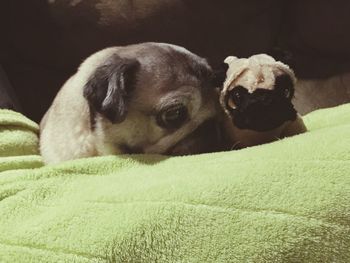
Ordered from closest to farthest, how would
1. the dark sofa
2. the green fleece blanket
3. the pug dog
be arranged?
the green fleece blanket → the pug dog → the dark sofa

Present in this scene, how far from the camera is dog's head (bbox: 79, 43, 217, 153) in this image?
1252 millimetres

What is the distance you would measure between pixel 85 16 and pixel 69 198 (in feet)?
2.89

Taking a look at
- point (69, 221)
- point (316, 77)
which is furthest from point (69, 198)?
point (316, 77)

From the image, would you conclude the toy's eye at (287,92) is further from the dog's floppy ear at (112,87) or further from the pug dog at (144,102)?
the dog's floppy ear at (112,87)

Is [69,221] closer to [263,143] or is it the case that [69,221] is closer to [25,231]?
[25,231]

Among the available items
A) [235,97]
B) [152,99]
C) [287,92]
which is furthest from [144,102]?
[287,92]

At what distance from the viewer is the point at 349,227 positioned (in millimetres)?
903

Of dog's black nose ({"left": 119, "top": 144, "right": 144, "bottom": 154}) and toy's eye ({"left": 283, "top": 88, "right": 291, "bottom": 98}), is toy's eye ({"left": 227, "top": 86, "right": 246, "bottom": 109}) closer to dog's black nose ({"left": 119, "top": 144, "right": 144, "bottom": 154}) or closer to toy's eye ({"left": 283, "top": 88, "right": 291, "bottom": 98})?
toy's eye ({"left": 283, "top": 88, "right": 291, "bottom": 98})

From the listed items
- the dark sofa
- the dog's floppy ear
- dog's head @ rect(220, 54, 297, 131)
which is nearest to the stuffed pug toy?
dog's head @ rect(220, 54, 297, 131)

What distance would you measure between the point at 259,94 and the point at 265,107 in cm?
3

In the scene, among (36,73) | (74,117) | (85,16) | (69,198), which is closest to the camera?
(69,198)

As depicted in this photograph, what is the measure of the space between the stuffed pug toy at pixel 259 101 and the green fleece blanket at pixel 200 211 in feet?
0.27

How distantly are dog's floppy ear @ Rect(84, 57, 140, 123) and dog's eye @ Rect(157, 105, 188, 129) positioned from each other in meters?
0.09

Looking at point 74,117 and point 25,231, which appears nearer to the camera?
point 25,231
